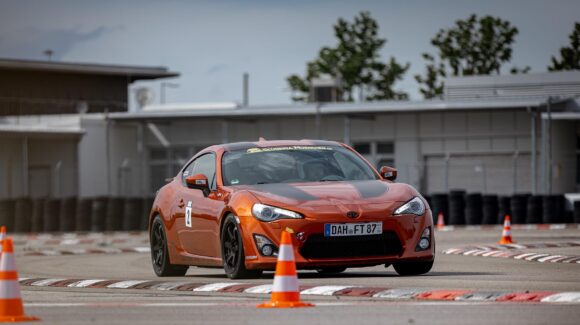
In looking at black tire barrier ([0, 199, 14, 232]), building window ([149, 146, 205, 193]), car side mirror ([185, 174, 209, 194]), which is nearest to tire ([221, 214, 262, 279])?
car side mirror ([185, 174, 209, 194])

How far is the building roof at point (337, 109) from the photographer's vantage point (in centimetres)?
4625

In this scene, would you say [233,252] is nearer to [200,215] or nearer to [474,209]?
[200,215]

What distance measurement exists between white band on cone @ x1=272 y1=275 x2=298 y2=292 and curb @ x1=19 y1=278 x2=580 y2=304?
106 cm

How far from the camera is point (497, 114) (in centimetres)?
4859

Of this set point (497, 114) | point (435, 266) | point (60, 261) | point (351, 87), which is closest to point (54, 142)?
point (497, 114)

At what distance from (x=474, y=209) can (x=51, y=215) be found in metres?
12.3

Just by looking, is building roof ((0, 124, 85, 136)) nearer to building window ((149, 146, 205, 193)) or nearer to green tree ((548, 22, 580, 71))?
building window ((149, 146, 205, 193))

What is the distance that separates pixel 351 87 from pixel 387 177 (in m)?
63.2

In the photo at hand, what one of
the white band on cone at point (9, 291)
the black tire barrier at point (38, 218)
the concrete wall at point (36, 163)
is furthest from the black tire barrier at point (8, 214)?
the white band on cone at point (9, 291)

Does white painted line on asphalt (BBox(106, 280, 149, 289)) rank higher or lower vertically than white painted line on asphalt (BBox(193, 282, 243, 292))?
lower

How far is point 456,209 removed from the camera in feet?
118

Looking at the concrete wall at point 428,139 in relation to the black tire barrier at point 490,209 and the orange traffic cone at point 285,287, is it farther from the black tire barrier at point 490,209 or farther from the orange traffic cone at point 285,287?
the orange traffic cone at point 285,287

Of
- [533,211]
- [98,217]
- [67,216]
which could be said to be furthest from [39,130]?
[533,211]

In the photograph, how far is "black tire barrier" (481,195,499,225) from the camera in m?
35.6
